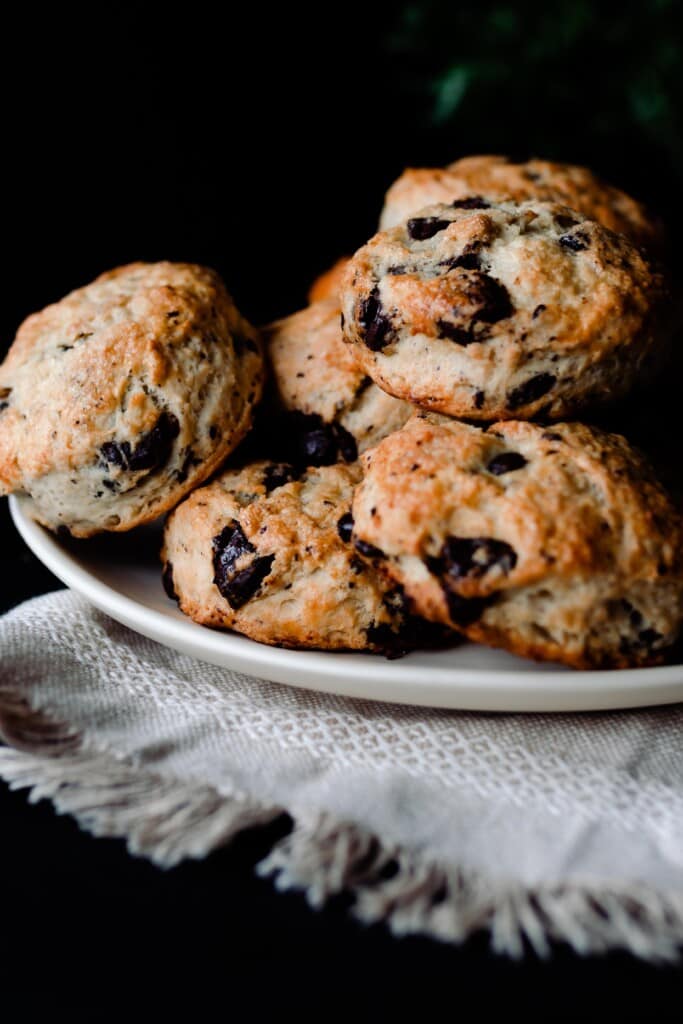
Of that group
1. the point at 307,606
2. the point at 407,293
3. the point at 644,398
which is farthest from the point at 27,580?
the point at 644,398

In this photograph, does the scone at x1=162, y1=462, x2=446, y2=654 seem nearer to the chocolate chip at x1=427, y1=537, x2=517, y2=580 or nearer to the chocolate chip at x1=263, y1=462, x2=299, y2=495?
the chocolate chip at x1=263, y1=462, x2=299, y2=495

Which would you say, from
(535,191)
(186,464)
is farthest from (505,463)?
(535,191)

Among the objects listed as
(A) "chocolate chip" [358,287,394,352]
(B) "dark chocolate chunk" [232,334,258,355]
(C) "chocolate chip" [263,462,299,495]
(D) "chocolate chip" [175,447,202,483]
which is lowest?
(C) "chocolate chip" [263,462,299,495]

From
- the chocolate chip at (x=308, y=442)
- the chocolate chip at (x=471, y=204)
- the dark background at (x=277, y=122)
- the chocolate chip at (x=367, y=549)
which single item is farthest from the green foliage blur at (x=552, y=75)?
the chocolate chip at (x=367, y=549)

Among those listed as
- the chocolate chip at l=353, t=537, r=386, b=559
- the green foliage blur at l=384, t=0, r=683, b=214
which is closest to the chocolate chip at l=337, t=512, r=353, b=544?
the chocolate chip at l=353, t=537, r=386, b=559

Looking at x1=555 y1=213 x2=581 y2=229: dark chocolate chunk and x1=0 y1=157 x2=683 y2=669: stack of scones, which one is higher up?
x1=555 y1=213 x2=581 y2=229: dark chocolate chunk

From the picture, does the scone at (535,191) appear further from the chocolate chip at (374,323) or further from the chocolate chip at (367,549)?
the chocolate chip at (367,549)

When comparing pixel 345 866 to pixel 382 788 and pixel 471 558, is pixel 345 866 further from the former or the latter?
pixel 471 558
